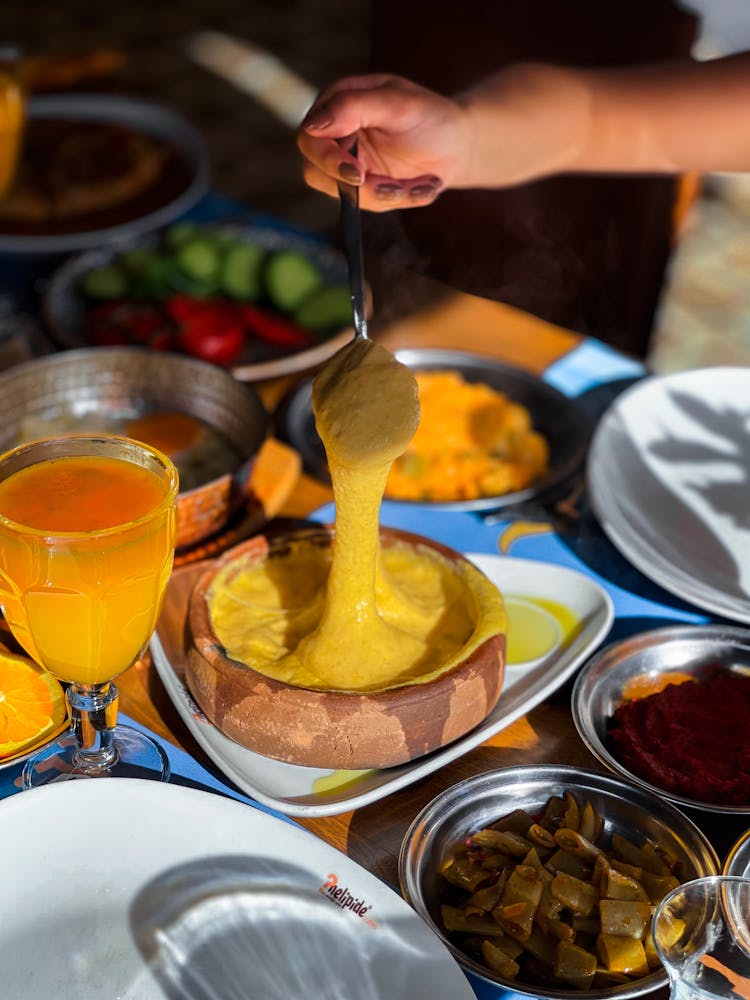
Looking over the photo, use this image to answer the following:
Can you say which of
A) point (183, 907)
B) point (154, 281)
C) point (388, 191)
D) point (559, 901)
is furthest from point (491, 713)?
point (154, 281)

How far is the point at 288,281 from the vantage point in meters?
1.88

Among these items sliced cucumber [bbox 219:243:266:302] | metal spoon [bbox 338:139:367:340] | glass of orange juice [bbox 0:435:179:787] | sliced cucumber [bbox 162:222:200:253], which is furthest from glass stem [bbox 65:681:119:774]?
sliced cucumber [bbox 162:222:200:253]

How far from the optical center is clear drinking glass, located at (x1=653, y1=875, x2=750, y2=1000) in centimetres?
79

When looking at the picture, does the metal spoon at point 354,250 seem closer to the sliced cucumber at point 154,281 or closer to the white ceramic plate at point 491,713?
the white ceramic plate at point 491,713

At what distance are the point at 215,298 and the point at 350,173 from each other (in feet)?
2.60

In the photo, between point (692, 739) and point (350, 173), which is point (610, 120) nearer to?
point (350, 173)

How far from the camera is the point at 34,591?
2.92 feet

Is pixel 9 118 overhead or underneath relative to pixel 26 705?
overhead

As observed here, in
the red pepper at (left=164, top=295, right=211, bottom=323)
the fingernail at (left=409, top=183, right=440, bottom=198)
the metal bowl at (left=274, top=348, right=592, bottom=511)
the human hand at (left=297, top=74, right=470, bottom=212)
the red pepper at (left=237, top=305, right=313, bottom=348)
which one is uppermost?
the human hand at (left=297, top=74, right=470, bottom=212)

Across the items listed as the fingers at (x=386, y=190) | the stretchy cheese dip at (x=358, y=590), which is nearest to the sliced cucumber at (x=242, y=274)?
the fingers at (x=386, y=190)

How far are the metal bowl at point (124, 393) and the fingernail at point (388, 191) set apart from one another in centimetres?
32

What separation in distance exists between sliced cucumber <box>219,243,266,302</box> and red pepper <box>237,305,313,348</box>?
0.09 metres

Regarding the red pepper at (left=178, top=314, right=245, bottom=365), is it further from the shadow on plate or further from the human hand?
the shadow on plate

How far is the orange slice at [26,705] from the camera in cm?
101
